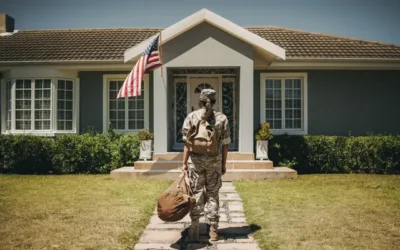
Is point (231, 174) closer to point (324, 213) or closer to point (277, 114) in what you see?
point (324, 213)

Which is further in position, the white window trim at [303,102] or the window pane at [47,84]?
the white window trim at [303,102]

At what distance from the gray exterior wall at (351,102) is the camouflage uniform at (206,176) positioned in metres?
8.63

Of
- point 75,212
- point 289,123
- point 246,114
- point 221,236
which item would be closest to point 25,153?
point 75,212

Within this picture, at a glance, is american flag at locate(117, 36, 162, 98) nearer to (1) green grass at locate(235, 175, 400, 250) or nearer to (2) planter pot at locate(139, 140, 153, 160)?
(2) planter pot at locate(139, 140, 153, 160)

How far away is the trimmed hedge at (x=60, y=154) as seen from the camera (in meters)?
11.8

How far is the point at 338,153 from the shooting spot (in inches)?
462

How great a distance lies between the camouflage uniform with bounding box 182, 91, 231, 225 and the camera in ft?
16.0

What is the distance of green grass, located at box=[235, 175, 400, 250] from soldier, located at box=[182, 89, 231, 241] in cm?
80

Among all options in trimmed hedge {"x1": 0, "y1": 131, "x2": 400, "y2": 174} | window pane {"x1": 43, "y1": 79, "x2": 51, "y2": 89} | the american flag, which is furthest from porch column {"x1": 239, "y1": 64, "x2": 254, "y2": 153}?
window pane {"x1": 43, "y1": 79, "x2": 51, "y2": 89}

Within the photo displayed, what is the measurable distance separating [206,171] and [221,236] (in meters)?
0.99

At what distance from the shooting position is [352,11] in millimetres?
14812

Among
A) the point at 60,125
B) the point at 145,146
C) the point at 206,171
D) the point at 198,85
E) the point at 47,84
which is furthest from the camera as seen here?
the point at 60,125

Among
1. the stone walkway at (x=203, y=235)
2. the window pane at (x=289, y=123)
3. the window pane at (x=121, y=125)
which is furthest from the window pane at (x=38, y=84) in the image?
the window pane at (x=289, y=123)

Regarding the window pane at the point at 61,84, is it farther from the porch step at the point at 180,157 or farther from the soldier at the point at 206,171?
the soldier at the point at 206,171
